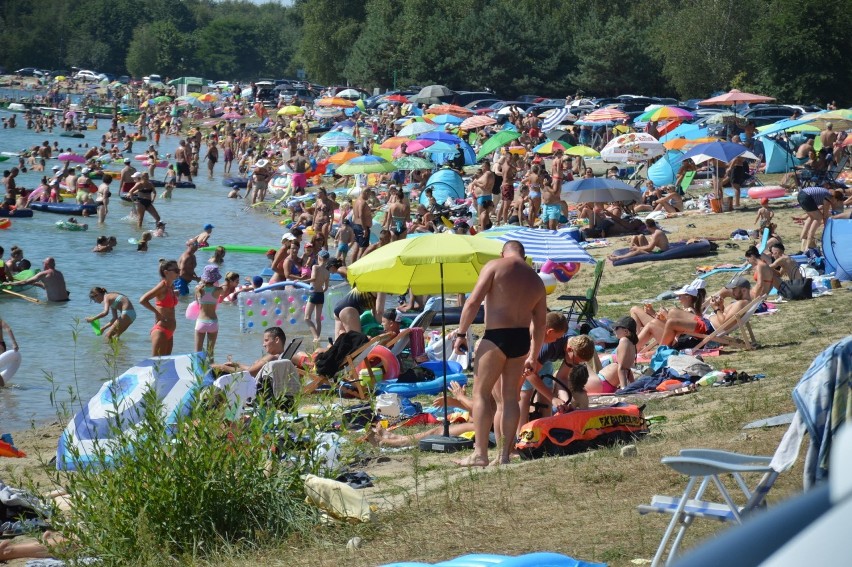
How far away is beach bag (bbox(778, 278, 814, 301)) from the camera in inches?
493

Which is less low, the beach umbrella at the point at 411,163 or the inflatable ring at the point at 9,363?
the beach umbrella at the point at 411,163

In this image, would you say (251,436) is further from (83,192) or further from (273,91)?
(273,91)

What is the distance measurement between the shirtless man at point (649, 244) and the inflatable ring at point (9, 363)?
9004 millimetres

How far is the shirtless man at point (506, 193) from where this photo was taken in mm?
21125

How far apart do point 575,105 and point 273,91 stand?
31.7 metres

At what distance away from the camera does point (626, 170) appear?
25594 millimetres

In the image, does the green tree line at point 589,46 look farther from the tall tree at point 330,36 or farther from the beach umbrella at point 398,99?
the beach umbrella at point 398,99

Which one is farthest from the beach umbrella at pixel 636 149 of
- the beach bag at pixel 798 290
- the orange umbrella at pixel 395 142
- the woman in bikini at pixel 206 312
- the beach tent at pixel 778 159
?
the woman in bikini at pixel 206 312

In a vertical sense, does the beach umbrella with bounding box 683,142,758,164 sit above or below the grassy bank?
above

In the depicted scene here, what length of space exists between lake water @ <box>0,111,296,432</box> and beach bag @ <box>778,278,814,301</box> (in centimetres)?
610

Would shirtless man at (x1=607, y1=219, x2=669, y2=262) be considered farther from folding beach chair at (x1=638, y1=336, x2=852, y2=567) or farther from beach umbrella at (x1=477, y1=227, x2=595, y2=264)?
folding beach chair at (x1=638, y1=336, x2=852, y2=567)

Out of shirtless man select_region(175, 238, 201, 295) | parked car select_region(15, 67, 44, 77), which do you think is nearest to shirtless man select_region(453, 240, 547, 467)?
shirtless man select_region(175, 238, 201, 295)

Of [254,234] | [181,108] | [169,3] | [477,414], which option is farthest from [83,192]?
[169,3]

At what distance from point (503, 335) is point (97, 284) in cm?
1373
